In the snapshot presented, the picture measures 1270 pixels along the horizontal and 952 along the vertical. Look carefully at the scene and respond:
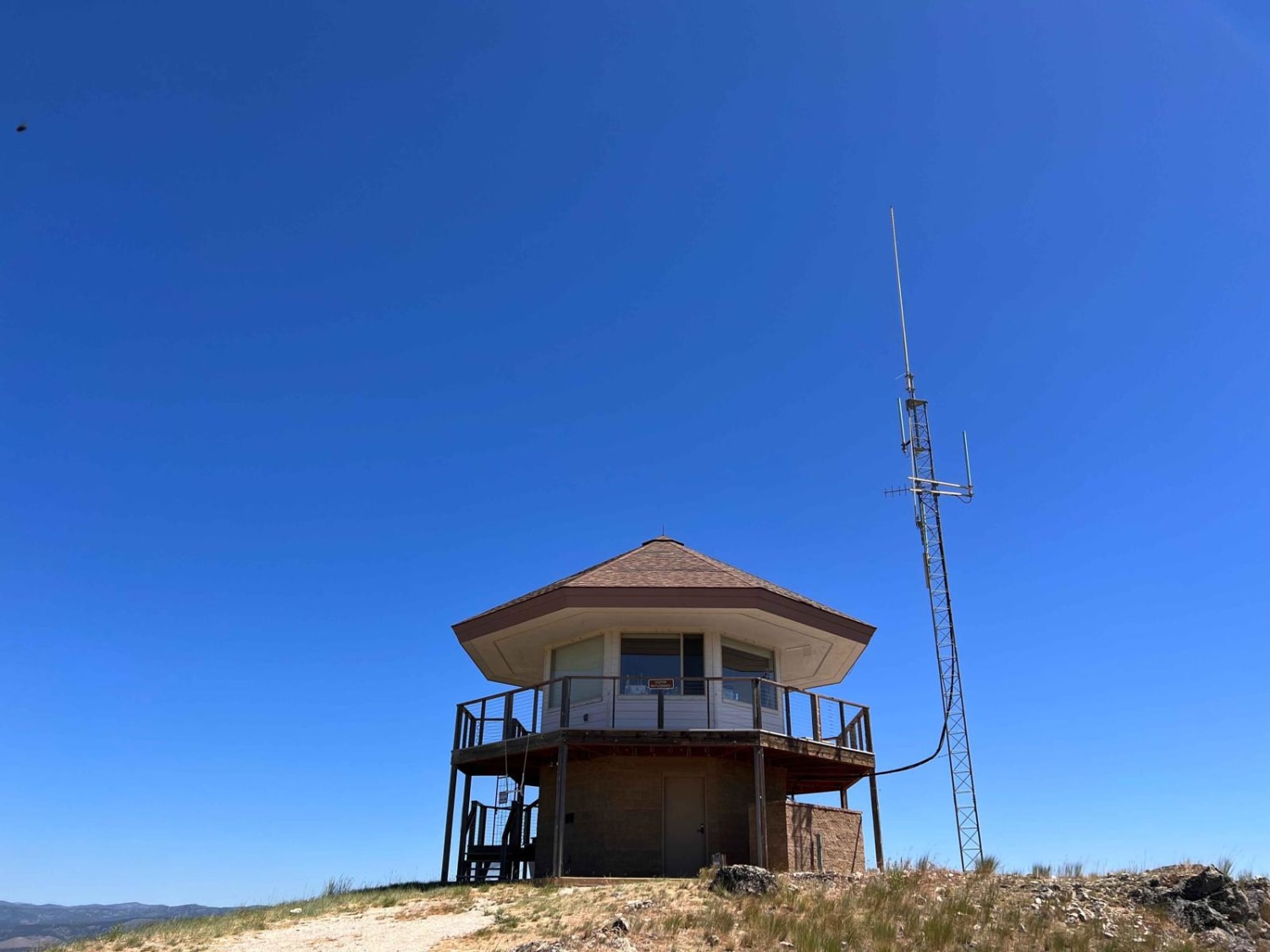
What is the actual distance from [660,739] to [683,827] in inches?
84.8

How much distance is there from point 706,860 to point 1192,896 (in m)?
8.77

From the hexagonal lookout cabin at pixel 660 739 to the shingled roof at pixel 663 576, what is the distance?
0.24ft

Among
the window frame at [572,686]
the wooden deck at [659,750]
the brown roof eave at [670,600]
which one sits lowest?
the wooden deck at [659,750]

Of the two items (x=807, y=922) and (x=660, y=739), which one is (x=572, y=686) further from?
(x=807, y=922)

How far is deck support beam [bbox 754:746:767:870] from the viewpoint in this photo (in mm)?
16844

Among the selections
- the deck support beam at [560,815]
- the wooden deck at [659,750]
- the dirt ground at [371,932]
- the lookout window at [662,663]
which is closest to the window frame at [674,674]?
the lookout window at [662,663]

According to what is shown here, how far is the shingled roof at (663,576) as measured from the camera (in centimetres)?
1923

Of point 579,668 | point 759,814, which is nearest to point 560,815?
point 759,814

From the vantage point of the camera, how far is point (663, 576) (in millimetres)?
20031

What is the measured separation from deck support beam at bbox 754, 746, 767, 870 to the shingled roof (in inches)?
123

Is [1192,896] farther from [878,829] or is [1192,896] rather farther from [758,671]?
[758,671]

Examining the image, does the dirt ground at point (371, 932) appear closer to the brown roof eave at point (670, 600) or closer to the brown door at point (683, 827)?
the brown door at point (683, 827)

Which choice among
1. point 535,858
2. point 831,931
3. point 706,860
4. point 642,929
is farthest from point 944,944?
point 535,858

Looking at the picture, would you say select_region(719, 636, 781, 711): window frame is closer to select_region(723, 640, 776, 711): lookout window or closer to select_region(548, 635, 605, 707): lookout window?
select_region(723, 640, 776, 711): lookout window
